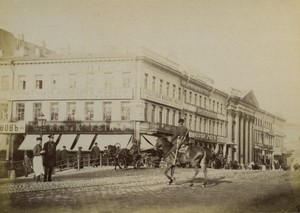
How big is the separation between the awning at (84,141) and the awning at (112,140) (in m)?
0.12

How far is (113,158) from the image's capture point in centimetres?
724

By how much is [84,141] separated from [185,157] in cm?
150

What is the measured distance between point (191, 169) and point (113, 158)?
3.85 feet

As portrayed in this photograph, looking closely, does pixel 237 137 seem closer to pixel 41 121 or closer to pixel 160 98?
pixel 160 98

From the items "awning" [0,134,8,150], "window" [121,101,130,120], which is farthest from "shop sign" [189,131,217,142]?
"awning" [0,134,8,150]

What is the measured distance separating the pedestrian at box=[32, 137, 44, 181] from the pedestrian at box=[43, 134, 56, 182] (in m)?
0.06

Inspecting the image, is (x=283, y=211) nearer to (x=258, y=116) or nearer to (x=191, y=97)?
(x=258, y=116)

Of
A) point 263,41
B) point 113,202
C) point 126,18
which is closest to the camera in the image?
point 113,202

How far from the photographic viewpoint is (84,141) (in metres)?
7.12

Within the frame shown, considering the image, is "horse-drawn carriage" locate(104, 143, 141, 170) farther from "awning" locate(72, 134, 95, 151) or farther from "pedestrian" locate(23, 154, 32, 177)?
"pedestrian" locate(23, 154, 32, 177)

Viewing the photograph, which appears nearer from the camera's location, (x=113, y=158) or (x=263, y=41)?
(x=113, y=158)

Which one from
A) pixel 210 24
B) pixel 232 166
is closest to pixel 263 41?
pixel 210 24

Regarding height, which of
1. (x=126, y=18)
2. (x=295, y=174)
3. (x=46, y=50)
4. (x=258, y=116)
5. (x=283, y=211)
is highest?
(x=126, y=18)

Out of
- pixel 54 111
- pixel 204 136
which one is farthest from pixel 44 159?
pixel 204 136
